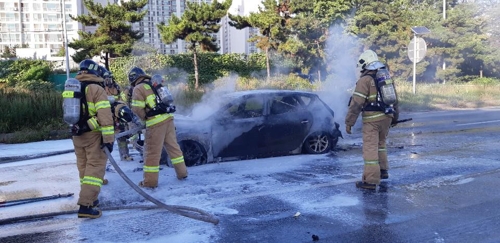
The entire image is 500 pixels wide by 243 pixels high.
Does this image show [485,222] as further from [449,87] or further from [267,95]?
[449,87]

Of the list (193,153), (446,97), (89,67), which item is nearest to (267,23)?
(446,97)

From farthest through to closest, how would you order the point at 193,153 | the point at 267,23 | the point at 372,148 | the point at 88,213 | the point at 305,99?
the point at 267,23
the point at 305,99
the point at 193,153
the point at 372,148
the point at 88,213

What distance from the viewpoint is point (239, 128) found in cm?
805

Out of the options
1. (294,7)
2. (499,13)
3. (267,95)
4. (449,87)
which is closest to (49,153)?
(267,95)

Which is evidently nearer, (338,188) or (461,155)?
(338,188)

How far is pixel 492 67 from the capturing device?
36.9m

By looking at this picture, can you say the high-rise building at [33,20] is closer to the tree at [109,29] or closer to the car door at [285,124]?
the tree at [109,29]

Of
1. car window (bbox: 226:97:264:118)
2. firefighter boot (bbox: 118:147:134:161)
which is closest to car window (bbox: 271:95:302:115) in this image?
car window (bbox: 226:97:264:118)

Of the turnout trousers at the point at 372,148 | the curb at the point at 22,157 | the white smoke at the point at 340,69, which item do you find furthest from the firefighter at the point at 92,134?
the white smoke at the point at 340,69

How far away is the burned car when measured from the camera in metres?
7.87

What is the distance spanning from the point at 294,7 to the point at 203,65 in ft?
22.2

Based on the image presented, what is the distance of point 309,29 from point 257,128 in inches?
775

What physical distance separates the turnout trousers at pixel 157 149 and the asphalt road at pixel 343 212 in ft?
3.16

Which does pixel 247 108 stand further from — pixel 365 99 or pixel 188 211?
pixel 188 211
